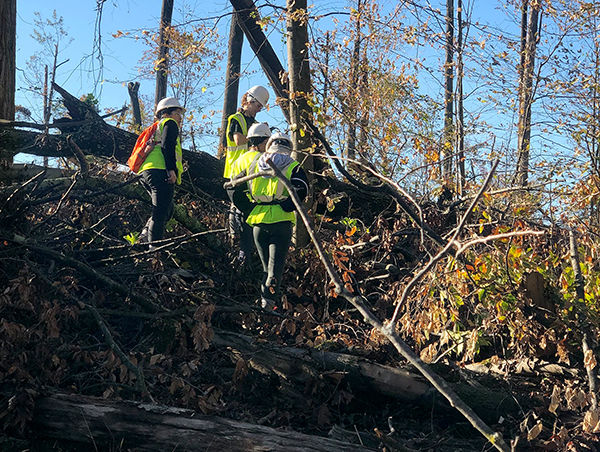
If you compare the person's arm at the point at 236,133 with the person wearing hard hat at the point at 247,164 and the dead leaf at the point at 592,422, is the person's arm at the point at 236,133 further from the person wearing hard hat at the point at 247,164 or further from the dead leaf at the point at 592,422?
the dead leaf at the point at 592,422

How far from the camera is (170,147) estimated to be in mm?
7012

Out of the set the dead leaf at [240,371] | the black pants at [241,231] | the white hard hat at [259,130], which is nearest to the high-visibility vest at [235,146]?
the white hard hat at [259,130]

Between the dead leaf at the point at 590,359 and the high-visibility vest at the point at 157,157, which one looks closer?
the dead leaf at the point at 590,359

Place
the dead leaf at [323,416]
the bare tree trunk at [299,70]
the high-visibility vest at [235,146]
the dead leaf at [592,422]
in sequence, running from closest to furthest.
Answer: the dead leaf at [592,422] → the dead leaf at [323,416] → the high-visibility vest at [235,146] → the bare tree trunk at [299,70]

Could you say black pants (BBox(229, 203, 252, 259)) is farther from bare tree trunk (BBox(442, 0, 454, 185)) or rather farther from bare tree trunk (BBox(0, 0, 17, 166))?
bare tree trunk (BBox(0, 0, 17, 166))

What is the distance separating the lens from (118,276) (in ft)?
19.6

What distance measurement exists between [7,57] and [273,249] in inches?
144

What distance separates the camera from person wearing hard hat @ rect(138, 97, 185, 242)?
700cm

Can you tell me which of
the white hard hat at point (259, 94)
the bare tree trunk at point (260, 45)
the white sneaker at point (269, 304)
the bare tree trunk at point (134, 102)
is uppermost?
the bare tree trunk at point (134, 102)

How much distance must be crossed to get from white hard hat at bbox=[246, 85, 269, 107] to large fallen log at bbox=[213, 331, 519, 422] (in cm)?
Result: 318

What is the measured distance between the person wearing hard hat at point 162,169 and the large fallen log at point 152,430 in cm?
337

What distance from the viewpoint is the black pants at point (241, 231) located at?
7.27 m

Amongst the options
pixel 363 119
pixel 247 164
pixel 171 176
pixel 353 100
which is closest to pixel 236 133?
pixel 247 164

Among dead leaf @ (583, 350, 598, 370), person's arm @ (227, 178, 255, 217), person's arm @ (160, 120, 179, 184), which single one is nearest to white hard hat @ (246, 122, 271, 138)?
person's arm @ (227, 178, 255, 217)
